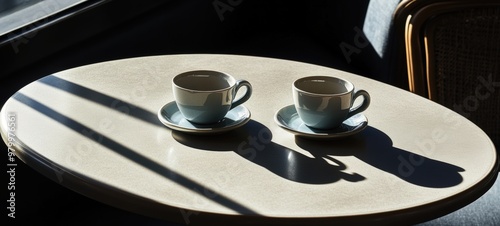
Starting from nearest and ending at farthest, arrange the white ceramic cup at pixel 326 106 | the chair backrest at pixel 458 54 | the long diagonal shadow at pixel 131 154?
the long diagonal shadow at pixel 131 154 → the white ceramic cup at pixel 326 106 → the chair backrest at pixel 458 54

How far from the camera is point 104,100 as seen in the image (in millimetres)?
1121

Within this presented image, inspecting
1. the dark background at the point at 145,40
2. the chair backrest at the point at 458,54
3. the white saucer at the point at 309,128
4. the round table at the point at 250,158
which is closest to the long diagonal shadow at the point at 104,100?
the round table at the point at 250,158

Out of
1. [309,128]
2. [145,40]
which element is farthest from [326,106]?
[145,40]

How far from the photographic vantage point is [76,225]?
1.68 meters

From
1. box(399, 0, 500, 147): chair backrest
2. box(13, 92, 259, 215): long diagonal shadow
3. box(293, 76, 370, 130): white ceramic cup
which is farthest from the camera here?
box(399, 0, 500, 147): chair backrest

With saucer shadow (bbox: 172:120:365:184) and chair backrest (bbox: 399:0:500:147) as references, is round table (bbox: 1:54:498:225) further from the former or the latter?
chair backrest (bbox: 399:0:500:147)

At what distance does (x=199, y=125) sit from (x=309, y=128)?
0.48ft

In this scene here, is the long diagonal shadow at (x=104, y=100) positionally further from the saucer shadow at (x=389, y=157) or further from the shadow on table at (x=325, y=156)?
the saucer shadow at (x=389, y=157)

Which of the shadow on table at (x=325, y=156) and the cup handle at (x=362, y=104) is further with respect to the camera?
the cup handle at (x=362, y=104)

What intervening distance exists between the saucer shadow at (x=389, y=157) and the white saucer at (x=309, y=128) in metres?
0.01

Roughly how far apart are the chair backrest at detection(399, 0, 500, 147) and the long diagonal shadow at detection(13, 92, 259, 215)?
0.74 meters

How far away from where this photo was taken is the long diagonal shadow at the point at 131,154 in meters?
0.85

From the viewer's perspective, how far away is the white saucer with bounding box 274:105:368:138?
3.30 ft


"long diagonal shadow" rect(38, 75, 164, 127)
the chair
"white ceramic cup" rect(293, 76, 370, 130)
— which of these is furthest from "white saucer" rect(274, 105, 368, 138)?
the chair
